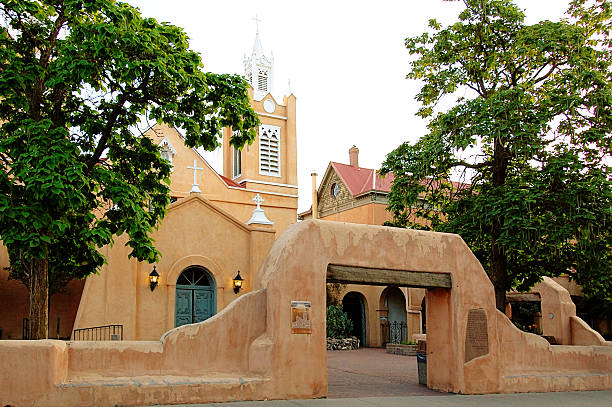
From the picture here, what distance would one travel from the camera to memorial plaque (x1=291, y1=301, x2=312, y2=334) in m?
10.8

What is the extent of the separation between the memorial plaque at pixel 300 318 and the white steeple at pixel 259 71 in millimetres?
24727

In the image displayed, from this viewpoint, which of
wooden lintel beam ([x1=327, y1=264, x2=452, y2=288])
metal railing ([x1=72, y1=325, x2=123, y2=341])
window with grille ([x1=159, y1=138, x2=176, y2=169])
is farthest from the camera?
window with grille ([x1=159, y1=138, x2=176, y2=169])

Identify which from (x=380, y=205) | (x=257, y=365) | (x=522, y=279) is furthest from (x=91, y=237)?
(x=380, y=205)

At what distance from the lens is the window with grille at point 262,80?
1383 inches

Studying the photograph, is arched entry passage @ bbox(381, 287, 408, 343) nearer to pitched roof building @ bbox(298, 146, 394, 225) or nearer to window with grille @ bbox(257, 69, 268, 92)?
pitched roof building @ bbox(298, 146, 394, 225)

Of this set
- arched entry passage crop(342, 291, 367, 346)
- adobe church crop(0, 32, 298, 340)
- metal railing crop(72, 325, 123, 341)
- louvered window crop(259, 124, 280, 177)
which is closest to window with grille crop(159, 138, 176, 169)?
louvered window crop(259, 124, 280, 177)

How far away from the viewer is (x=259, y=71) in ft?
116

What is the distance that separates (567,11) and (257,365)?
14948mm

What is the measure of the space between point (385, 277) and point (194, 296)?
29.8 ft

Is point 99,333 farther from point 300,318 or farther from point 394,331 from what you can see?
point 394,331

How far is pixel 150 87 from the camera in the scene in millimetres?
12148

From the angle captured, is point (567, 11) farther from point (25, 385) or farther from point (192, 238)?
point (25, 385)

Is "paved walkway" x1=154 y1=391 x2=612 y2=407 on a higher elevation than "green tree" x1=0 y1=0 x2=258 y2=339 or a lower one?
lower

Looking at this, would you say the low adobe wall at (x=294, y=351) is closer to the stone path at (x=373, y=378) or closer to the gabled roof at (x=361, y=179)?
the stone path at (x=373, y=378)
